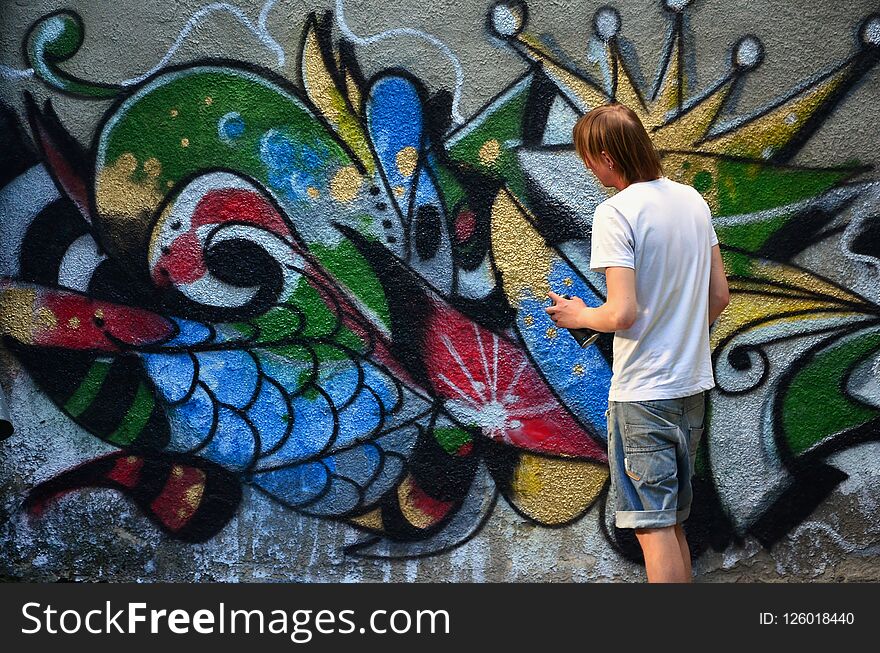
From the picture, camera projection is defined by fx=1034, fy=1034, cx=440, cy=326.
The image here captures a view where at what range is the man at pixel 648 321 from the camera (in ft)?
9.01

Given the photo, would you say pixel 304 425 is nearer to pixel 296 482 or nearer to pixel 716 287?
pixel 296 482

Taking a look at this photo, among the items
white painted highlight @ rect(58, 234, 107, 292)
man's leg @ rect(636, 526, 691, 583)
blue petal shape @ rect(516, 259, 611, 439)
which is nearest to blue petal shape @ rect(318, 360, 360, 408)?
blue petal shape @ rect(516, 259, 611, 439)

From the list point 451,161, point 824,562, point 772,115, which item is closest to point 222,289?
point 451,161

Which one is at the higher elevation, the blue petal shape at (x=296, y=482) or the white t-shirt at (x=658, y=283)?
the white t-shirt at (x=658, y=283)

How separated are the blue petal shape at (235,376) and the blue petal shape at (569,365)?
3.17 feet

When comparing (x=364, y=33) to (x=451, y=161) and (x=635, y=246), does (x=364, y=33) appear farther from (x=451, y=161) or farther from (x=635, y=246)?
(x=635, y=246)

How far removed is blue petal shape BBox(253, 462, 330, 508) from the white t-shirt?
1.28 meters

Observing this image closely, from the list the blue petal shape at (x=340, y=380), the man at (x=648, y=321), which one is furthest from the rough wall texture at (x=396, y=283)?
the man at (x=648, y=321)

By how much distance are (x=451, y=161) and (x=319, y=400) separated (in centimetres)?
96

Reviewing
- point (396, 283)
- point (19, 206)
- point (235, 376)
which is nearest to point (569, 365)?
point (396, 283)

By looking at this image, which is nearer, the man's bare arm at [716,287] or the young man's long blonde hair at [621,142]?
the young man's long blonde hair at [621,142]

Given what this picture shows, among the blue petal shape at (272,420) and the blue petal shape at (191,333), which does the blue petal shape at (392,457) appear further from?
the blue petal shape at (191,333)

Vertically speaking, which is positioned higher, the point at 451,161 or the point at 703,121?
the point at 703,121

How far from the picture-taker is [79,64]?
3686 mm
